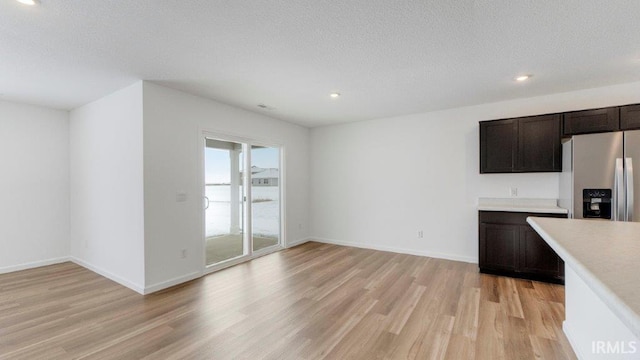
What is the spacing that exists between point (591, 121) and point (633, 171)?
0.74m

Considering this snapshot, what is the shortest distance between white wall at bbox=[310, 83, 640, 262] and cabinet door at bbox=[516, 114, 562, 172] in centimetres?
32

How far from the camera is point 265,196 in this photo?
5.33m

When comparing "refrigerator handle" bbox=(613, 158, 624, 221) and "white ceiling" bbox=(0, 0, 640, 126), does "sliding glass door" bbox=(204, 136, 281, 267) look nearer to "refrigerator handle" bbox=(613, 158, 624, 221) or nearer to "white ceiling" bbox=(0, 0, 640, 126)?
"white ceiling" bbox=(0, 0, 640, 126)

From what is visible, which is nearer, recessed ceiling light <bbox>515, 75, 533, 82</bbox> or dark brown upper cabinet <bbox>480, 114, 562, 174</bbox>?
recessed ceiling light <bbox>515, 75, 533, 82</bbox>

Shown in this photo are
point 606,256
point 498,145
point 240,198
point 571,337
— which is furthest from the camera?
point 240,198

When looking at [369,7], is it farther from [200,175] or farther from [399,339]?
[200,175]

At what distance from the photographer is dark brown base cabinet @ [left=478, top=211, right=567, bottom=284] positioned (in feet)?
11.6

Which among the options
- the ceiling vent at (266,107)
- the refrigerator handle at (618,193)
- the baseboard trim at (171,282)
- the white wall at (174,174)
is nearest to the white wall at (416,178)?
the refrigerator handle at (618,193)

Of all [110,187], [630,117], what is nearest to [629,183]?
[630,117]

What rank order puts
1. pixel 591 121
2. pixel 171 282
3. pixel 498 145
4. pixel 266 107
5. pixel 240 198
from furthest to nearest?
pixel 240 198
pixel 266 107
pixel 498 145
pixel 171 282
pixel 591 121

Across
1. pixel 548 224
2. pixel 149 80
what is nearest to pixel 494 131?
pixel 548 224

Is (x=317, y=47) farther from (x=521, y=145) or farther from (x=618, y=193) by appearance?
(x=618, y=193)

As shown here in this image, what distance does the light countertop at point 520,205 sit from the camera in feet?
12.2

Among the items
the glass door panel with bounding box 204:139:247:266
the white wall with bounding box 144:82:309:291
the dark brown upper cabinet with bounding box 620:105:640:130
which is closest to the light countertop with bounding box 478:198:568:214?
the dark brown upper cabinet with bounding box 620:105:640:130
